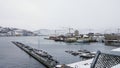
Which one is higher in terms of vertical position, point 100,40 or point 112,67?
point 112,67

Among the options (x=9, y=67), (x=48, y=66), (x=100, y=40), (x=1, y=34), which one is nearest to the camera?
(x=48, y=66)

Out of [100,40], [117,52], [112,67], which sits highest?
[117,52]

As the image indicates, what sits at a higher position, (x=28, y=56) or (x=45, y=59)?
(x=45, y=59)

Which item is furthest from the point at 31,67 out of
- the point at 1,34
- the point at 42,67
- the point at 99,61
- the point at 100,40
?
the point at 1,34

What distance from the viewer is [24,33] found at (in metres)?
182

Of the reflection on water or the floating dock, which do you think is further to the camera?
the reflection on water

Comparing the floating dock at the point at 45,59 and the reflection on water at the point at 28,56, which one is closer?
the floating dock at the point at 45,59

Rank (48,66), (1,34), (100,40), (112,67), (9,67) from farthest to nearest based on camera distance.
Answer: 1. (1,34)
2. (100,40)
3. (9,67)
4. (48,66)
5. (112,67)

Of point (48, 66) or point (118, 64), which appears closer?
point (118, 64)

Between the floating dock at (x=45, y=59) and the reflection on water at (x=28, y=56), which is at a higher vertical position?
the floating dock at (x=45, y=59)

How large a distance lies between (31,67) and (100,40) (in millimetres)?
54971

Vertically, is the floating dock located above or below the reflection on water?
above

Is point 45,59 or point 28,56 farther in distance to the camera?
point 28,56

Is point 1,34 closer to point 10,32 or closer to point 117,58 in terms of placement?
point 10,32
